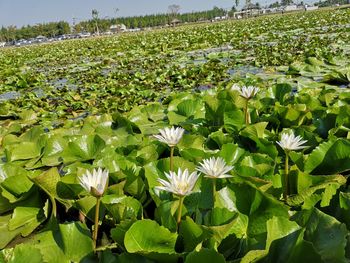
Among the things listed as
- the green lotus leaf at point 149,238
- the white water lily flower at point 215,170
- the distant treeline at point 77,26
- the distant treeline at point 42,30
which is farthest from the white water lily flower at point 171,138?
the distant treeline at point 42,30

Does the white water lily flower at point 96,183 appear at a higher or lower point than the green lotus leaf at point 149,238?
higher

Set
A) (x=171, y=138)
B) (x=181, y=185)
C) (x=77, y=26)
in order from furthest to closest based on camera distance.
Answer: (x=77, y=26)
(x=171, y=138)
(x=181, y=185)

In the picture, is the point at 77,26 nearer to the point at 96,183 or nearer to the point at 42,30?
the point at 42,30

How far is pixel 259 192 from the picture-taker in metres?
1.21

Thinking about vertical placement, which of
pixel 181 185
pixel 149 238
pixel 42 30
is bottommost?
pixel 149 238

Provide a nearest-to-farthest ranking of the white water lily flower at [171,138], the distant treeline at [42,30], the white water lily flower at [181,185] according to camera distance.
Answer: the white water lily flower at [181,185] → the white water lily flower at [171,138] → the distant treeline at [42,30]

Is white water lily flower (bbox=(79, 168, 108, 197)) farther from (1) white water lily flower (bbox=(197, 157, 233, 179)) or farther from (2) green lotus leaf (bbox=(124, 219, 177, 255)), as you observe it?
(1) white water lily flower (bbox=(197, 157, 233, 179))

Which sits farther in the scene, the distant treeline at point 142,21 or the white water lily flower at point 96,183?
the distant treeline at point 142,21

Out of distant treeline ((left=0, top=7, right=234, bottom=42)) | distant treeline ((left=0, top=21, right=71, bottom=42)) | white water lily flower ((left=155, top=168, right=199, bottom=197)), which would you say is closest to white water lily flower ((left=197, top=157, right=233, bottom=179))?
white water lily flower ((left=155, top=168, right=199, bottom=197))

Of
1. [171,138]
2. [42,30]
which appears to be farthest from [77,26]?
[171,138]

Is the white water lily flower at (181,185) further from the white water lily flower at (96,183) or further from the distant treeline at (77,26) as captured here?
the distant treeline at (77,26)

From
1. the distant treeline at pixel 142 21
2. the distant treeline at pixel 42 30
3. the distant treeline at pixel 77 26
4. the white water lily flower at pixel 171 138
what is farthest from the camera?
the distant treeline at pixel 42 30

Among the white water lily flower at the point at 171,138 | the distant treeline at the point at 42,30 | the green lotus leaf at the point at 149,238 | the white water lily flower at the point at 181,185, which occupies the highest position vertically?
the distant treeline at the point at 42,30

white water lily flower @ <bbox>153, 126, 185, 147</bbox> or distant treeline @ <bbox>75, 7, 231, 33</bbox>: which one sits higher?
distant treeline @ <bbox>75, 7, 231, 33</bbox>
